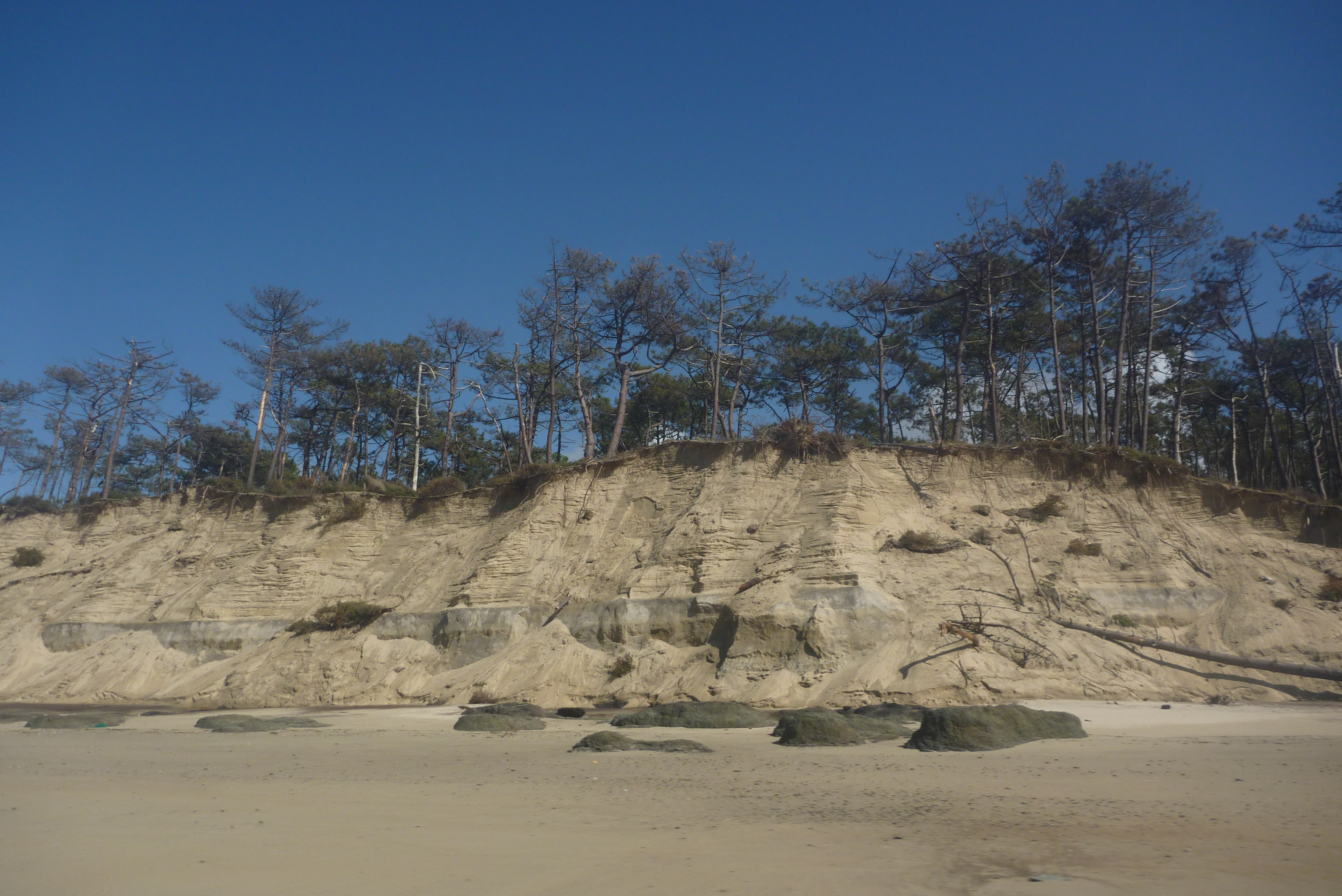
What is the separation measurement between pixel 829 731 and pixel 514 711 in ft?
22.9

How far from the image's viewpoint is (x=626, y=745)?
9.93 metres

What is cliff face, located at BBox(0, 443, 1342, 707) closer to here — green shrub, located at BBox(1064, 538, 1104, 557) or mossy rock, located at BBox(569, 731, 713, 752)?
green shrub, located at BBox(1064, 538, 1104, 557)

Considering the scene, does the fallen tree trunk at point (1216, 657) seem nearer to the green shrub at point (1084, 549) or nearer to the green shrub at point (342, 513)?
the green shrub at point (1084, 549)

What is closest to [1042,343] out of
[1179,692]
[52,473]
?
[1179,692]

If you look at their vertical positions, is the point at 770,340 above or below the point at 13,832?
above

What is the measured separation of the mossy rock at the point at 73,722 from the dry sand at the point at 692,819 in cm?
473

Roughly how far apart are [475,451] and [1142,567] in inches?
1237

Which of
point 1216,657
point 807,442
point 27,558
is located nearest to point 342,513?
point 27,558

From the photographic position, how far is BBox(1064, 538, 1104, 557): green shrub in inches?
747

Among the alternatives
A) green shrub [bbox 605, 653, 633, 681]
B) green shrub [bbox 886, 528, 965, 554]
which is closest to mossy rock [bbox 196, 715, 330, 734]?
green shrub [bbox 605, 653, 633, 681]

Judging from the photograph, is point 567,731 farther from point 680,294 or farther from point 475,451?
point 475,451

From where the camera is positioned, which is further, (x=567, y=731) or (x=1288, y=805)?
(x=567, y=731)

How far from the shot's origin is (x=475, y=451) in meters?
41.0

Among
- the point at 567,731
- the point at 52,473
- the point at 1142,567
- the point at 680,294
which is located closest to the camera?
the point at 567,731
